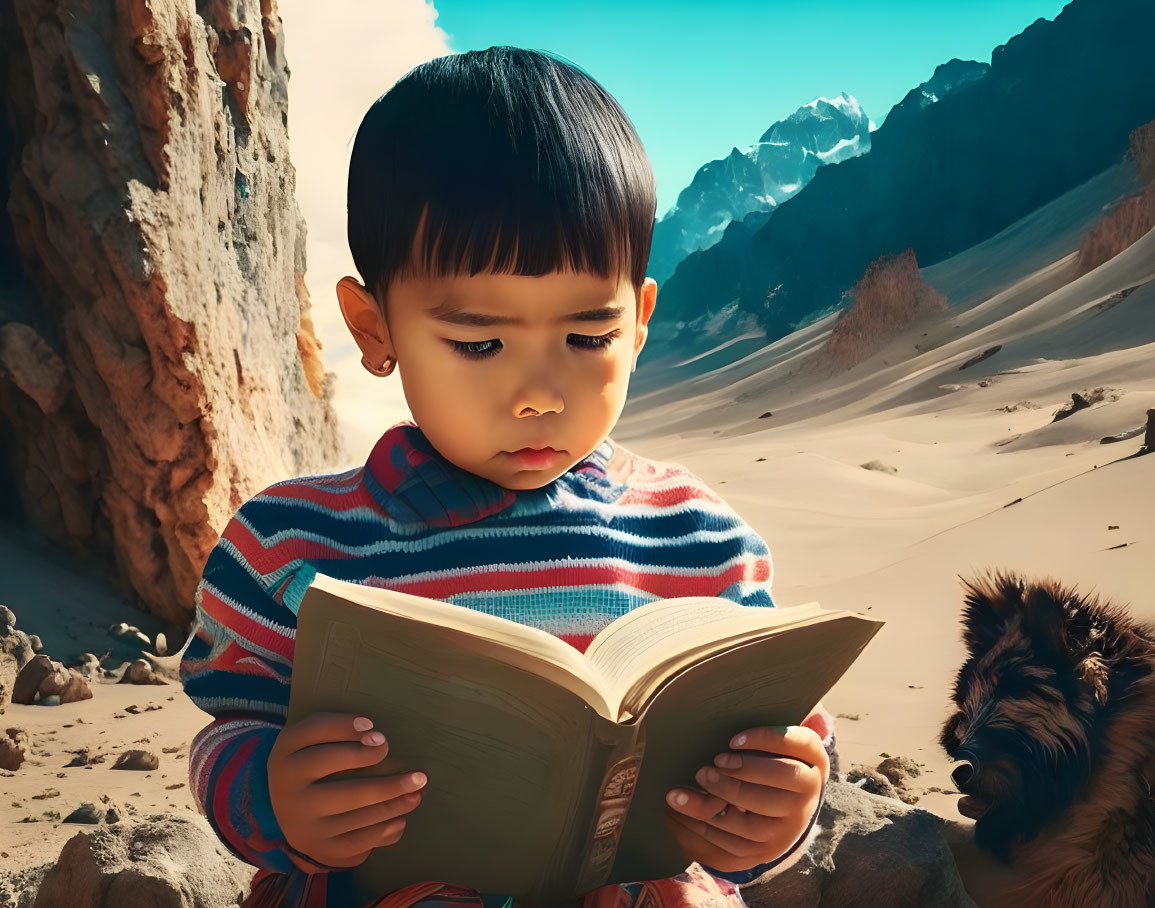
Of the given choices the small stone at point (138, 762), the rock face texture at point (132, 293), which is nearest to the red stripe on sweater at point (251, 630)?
the small stone at point (138, 762)

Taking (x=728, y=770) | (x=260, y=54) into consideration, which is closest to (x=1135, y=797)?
(x=728, y=770)

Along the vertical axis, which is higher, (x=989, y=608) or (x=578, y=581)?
(x=578, y=581)

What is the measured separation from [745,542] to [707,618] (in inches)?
17.1

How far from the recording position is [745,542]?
1579 millimetres

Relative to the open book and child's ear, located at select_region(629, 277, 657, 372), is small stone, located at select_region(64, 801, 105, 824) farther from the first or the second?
child's ear, located at select_region(629, 277, 657, 372)

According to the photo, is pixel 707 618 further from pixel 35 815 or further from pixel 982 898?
pixel 35 815

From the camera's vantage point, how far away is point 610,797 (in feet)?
3.49

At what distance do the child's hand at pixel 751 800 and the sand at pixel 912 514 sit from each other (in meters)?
0.95

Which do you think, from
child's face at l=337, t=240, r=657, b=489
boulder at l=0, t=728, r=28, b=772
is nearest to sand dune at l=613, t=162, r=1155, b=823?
child's face at l=337, t=240, r=657, b=489

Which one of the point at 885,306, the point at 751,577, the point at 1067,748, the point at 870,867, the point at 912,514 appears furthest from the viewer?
the point at 885,306

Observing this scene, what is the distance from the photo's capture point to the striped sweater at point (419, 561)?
137 centimetres

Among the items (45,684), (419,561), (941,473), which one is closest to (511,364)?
(419,561)

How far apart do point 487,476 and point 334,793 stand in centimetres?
54

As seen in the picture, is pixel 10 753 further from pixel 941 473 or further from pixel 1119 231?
pixel 1119 231
